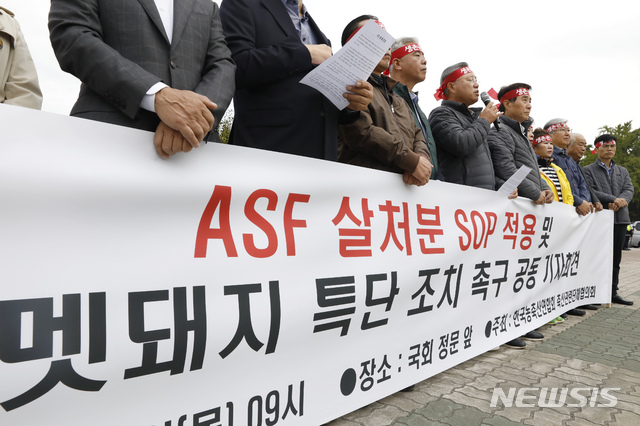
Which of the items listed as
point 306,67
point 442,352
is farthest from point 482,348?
point 306,67

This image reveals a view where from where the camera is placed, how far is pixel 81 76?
153 cm

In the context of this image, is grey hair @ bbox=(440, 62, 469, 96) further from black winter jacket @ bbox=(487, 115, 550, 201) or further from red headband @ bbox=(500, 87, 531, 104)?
red headband @ bbox=(500, 87, 531, 104)

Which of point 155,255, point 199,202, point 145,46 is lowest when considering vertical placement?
point 155,255

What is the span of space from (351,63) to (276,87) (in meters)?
0.42

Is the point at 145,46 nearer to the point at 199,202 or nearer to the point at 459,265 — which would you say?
the point at 199,202

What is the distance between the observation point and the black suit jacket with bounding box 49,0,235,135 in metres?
1.48

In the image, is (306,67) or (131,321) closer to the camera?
(131,321)

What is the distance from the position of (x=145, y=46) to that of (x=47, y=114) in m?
0.48

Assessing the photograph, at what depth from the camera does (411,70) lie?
11.2ft

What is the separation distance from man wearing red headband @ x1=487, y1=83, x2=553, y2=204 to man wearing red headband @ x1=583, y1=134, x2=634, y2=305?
186 cm

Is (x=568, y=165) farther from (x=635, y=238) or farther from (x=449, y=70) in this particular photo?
(x=635, y=238)

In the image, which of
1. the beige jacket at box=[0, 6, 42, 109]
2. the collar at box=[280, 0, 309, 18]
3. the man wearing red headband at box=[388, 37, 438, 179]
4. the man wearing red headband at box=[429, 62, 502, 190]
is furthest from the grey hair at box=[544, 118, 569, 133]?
the beige jacket at box=[0, 6, 42, 109]

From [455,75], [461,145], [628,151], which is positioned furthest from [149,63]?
[628,151]

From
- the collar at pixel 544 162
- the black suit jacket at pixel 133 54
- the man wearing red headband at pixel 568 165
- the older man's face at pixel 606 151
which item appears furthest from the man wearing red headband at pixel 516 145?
the black suit jacket at pixel 133 54
